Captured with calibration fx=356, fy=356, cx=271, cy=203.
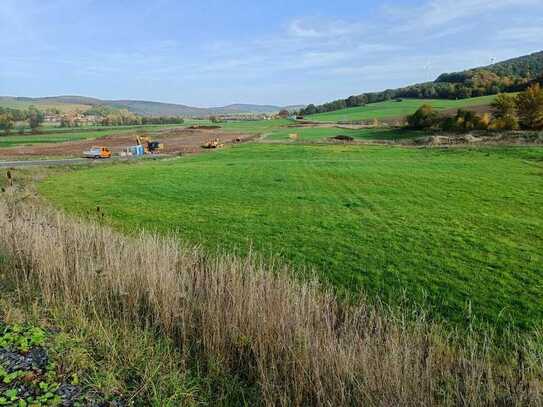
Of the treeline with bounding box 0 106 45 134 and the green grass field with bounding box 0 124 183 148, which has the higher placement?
the treeline with bounding box 0 106 45 134

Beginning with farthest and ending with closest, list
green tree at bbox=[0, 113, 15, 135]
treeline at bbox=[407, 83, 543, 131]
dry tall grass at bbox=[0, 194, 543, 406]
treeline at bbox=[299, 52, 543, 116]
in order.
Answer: green tree at bbox=[0, 113, 15, 135], treeline at bbox=[299, 52, 543, 116], treeline at bbox=[407, 83, 543, 131], dry tall grass at bbox=[0, 194, 543, 406]

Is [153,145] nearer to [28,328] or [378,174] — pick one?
[378,174]

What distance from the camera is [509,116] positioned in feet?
174

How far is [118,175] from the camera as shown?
1155 inches

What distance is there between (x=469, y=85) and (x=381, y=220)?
369 feet

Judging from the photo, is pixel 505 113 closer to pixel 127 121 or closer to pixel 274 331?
pixel 274 331

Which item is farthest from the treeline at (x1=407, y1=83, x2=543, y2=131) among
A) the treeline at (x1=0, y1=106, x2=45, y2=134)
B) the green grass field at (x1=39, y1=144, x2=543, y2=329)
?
the treeline at (x1=0, y1=106, x2=45, y2=134)

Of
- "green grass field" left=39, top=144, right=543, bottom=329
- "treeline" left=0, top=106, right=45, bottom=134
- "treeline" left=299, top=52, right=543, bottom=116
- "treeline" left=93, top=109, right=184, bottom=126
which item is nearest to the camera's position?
"green grass field" left=39, top=144, right=543, bottom=329

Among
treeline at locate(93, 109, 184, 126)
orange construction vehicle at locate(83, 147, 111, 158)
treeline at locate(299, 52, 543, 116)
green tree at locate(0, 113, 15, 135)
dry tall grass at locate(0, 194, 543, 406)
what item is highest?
treeline at locate(299, 52, 543, 116)

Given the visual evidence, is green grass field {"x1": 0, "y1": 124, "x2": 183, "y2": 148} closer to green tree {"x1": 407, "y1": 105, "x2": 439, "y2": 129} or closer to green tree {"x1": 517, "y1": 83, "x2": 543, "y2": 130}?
green tree {"x1": 407, "y1": 105, "x2": 439, "y2": 129}

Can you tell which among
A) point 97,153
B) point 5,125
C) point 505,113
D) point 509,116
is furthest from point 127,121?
→ point 509,116

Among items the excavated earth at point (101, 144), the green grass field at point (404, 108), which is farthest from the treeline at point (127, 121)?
the green grass field at point (404, 108)

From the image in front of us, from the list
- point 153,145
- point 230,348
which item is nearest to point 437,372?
point 230,348

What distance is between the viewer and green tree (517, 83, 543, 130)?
51000 mm
